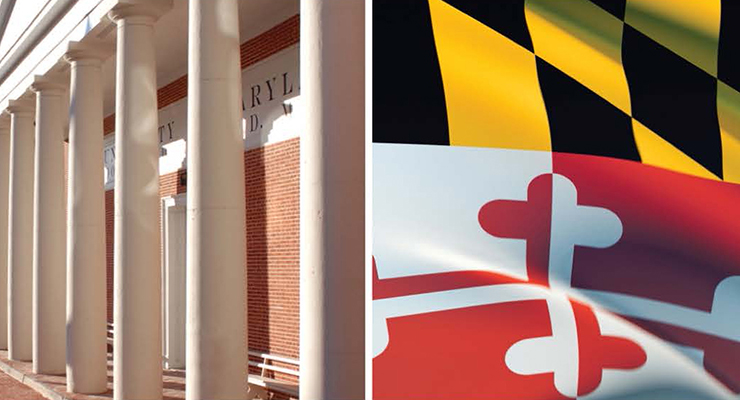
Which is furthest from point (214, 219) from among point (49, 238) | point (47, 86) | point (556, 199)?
point (47, 86)

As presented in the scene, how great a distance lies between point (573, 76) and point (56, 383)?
440 inches

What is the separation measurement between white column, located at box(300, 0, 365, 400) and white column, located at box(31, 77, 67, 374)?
10623mm

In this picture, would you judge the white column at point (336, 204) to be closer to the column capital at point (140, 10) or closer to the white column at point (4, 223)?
the column capital at point (140, 10)

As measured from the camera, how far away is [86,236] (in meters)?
13.5

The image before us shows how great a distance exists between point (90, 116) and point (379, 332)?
30.2ft

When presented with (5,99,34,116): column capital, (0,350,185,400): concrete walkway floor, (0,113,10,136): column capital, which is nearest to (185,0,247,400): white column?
(0,350,185,400): concrete walkway floor

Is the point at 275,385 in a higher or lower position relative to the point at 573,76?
lower

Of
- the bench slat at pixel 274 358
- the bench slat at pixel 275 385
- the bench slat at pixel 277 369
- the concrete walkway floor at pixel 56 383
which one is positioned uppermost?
the bench slat at pixel 274 358

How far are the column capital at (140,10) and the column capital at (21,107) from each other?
7.89 m

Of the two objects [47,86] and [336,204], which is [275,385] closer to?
[336,204]

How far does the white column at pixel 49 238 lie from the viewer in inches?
626

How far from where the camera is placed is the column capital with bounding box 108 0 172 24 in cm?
1116

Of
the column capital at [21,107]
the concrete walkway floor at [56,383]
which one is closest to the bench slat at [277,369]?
the concrete walkway floor at [56,383]

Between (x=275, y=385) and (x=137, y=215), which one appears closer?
(x=137, y=215)
